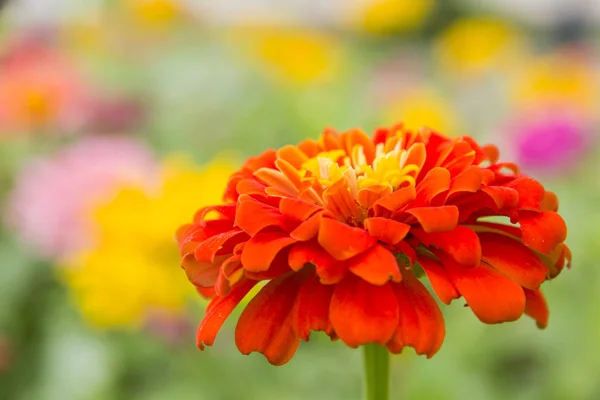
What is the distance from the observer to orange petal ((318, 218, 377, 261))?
0.23m

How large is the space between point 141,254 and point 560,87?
0.66 metres

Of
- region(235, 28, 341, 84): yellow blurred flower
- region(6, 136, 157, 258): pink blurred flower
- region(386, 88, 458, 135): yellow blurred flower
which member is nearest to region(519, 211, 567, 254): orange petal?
region(6, 136, 157, 258): pink blurred flower

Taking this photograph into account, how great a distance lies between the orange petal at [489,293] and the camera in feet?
0.74

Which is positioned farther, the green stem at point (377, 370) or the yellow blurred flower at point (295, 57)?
the yellow blurred flower at point (295, 57)

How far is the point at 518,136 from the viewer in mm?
823

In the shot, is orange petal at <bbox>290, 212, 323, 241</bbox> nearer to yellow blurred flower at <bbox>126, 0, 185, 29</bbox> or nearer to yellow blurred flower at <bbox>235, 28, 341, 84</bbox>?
yellow blurred flower at <bbox>235, 28, 341, 84</bbox>

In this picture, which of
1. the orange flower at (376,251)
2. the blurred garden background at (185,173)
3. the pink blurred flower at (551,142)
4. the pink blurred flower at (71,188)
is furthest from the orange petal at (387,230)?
the pink blurred flower at (551,142)

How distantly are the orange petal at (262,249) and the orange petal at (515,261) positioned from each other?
0.06 meters

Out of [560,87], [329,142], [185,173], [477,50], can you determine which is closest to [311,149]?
[329,142]

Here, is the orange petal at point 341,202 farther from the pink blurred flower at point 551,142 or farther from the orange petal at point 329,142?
the pink blurred flower at point 551,142

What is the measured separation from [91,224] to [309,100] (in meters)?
0.51

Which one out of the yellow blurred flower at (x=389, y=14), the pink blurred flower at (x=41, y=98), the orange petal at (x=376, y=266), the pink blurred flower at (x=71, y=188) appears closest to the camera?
the orange petal at (x=376, y=266)

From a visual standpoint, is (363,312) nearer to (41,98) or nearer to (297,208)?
(297,208)

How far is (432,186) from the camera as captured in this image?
25 centimetres
